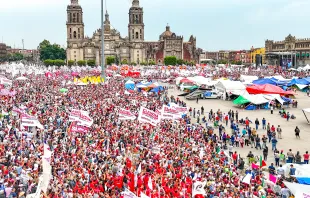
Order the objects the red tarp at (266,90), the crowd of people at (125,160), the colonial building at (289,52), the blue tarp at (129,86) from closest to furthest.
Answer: the crowd of people at (125,160) < the red tarp at (266,90) < the blue tarp at (129,86) < the colonial building at (289,52)

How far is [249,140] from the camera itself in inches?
863

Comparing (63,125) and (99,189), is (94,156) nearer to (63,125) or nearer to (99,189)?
(99,189)

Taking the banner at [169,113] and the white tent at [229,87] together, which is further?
the white tent at [229,87]

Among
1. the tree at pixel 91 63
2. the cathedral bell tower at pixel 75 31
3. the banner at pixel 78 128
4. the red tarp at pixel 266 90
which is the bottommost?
the banner at pixel 78 128

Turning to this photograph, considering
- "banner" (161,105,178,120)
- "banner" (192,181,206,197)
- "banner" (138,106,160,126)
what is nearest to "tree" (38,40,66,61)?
"banner" (161,105,178,120)

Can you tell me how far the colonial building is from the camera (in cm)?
11362

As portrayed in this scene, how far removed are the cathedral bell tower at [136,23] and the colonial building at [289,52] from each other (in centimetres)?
3770

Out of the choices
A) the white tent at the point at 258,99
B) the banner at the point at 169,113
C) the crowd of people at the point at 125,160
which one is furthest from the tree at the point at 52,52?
the banner at the point at 169,113

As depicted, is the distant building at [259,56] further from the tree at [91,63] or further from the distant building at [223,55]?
the tree at [91,63]

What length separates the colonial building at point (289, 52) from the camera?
11362 cm

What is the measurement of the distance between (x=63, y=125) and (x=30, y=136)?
12.0 ft

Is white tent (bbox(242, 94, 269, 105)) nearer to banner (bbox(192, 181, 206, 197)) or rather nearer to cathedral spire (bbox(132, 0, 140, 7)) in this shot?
banner (bbox(192, 181, 206, 197))

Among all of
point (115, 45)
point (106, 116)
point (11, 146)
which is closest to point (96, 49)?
point (115, 45)

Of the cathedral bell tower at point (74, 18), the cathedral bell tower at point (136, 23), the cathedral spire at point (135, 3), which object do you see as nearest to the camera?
the cathedral bell tower at point (74, 18)
